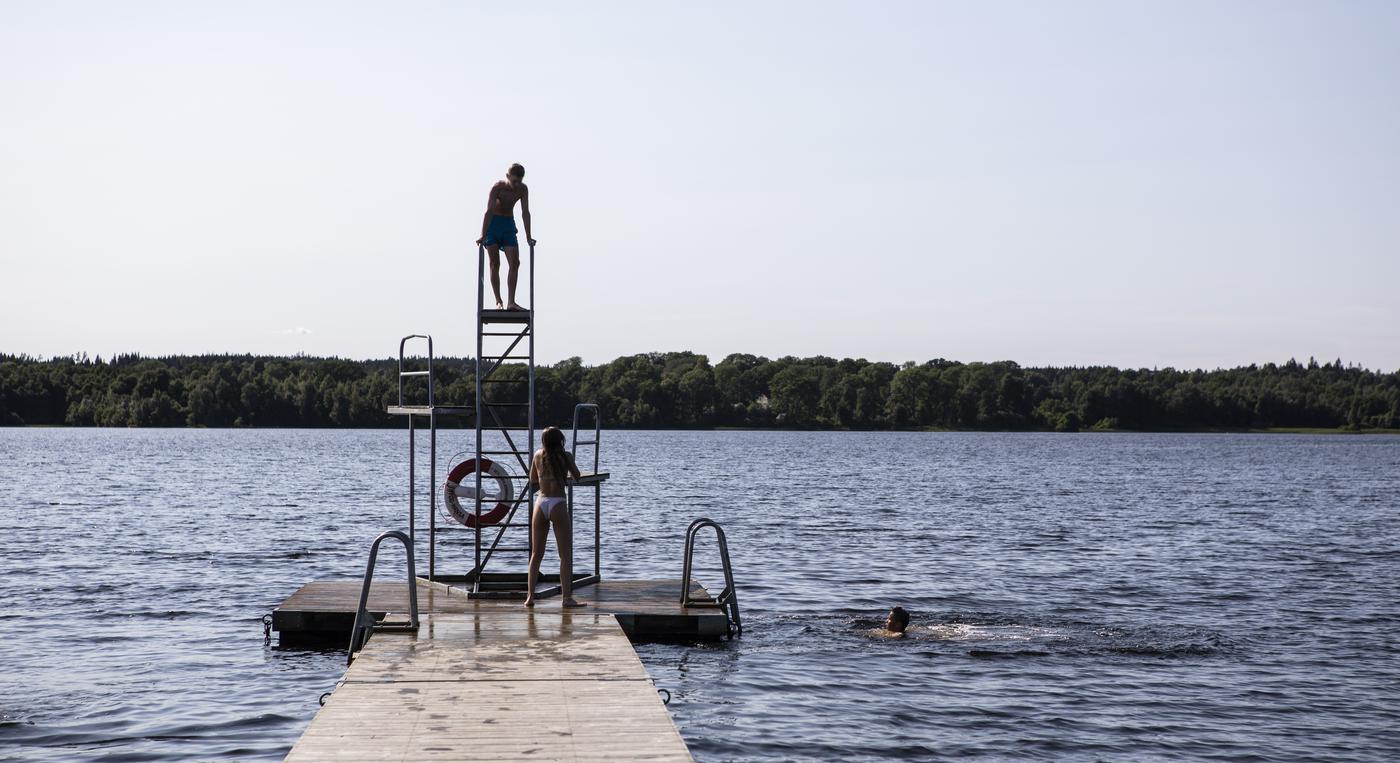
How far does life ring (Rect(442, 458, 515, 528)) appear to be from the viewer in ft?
55.9

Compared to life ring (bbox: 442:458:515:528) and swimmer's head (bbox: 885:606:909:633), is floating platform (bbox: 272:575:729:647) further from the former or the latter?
swimmer's head (bbox: 885:606:909:633)

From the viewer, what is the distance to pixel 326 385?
183 metres

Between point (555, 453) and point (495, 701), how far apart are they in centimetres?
433

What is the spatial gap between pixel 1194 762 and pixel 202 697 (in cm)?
1039

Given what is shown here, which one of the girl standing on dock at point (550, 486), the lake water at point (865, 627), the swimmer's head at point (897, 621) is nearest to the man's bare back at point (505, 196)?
the girl standing on dock at point (550, 486)

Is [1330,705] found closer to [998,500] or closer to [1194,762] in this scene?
[1194,762]

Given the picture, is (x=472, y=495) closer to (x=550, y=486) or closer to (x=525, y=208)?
(x=550, y=486)

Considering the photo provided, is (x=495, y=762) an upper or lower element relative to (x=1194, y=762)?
upper

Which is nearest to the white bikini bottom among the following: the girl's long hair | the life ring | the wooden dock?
the girl's long hair

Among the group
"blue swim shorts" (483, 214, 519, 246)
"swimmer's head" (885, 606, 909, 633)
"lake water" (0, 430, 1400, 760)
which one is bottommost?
"lake water" (0, 430, 1400, 760)

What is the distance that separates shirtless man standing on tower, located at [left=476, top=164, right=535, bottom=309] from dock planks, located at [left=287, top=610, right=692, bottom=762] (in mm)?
4226

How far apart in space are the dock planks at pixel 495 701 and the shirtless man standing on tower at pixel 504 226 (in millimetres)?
4226

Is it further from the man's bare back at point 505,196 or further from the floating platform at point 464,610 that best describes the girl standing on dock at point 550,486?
the man's bare back at point 505,196

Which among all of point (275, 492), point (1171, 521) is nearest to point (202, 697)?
point (1171, 521)
